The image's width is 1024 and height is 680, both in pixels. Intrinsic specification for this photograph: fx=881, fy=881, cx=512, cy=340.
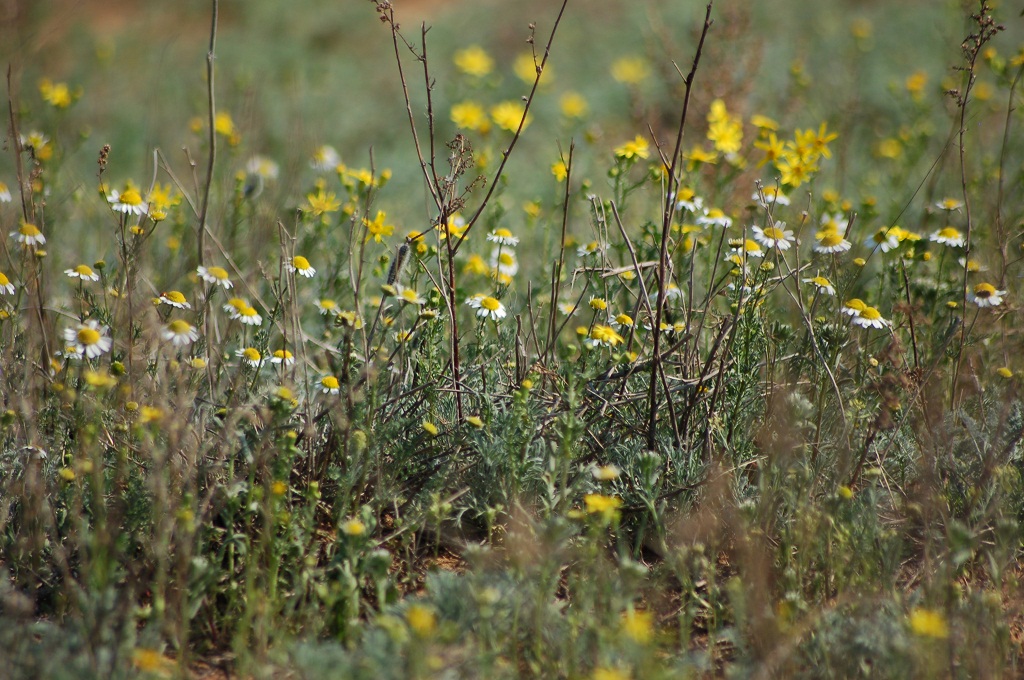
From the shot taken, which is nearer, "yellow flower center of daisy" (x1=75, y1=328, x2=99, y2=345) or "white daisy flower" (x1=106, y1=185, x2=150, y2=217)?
"yellow flower center of daisy" (x1=75, y1=328, x2=99, y2=345)

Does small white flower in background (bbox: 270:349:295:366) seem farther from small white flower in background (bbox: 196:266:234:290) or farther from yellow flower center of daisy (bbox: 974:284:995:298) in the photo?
yellow flower center of daisy (bbox: 974:284:995:298)

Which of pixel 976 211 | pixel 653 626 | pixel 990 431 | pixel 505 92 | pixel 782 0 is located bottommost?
pixel 653 626

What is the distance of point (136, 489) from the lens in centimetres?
206

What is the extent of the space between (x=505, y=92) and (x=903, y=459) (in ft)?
19.7

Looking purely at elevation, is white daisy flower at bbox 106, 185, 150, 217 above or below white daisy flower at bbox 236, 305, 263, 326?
above

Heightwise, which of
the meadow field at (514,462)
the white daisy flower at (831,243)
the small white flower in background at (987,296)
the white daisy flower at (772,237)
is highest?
the white daisy flower at (831,243)

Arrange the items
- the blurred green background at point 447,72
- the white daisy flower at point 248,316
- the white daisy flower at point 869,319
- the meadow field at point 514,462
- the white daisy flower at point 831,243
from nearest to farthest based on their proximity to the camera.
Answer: the meadow field at point 514,462, the white daisy flower at point 248,316, the white daisy flower at point 869,319, the white daisy flower at point 831,243, the blurred green background at point 447,72

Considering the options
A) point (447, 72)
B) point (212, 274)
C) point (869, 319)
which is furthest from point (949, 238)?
point (447, 72)

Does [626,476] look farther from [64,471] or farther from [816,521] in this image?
[64,471]

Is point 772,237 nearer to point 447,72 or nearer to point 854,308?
point 854,308

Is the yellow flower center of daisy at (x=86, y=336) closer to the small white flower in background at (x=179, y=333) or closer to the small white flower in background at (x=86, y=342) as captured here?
the small white flower in background at (x=86, y=342)

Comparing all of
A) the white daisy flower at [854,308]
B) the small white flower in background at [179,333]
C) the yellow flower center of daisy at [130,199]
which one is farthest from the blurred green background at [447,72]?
the white daisy flower at [854,308]

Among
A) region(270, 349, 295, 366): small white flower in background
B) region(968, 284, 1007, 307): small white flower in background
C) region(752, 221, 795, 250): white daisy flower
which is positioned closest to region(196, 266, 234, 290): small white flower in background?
region(270, 349, 295, 366): small white flower in background

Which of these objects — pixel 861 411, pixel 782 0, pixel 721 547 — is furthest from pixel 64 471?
pixel 782 0
